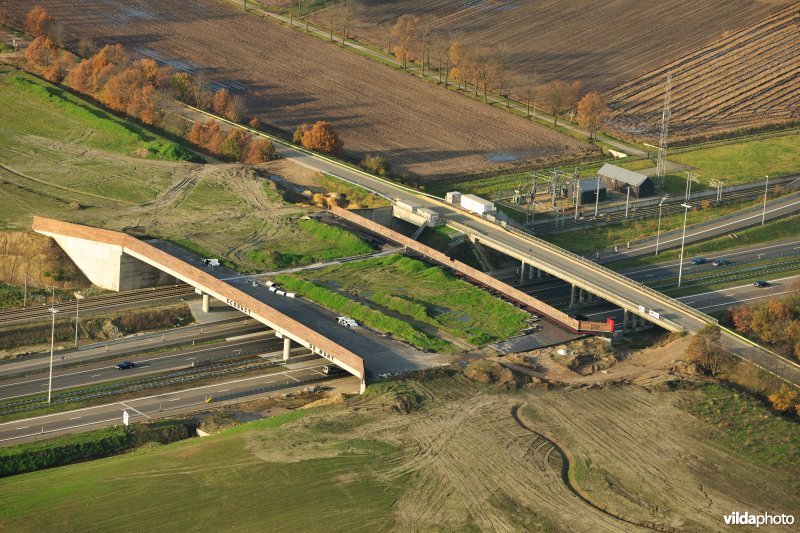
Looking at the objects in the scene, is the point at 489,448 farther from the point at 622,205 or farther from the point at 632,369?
the point at 622,205

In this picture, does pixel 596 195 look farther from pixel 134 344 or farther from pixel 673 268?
pixel 134 344

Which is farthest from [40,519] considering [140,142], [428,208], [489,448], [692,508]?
[140,142]

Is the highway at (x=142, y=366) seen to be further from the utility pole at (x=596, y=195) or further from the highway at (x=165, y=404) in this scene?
the utility pole at (x=596, y=195)

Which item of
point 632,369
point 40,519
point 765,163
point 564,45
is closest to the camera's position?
point 40,519

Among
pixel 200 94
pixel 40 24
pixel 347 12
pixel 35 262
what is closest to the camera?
pixel 35 262

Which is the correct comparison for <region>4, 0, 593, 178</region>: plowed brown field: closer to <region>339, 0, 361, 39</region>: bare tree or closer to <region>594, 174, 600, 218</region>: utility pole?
<region>339, 0, 361, 39</region>: bare tree

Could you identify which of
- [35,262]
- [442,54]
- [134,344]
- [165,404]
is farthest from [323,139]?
[165,404]

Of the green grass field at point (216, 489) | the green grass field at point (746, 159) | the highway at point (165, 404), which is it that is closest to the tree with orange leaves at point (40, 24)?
the green grass field at point (746, 159)
